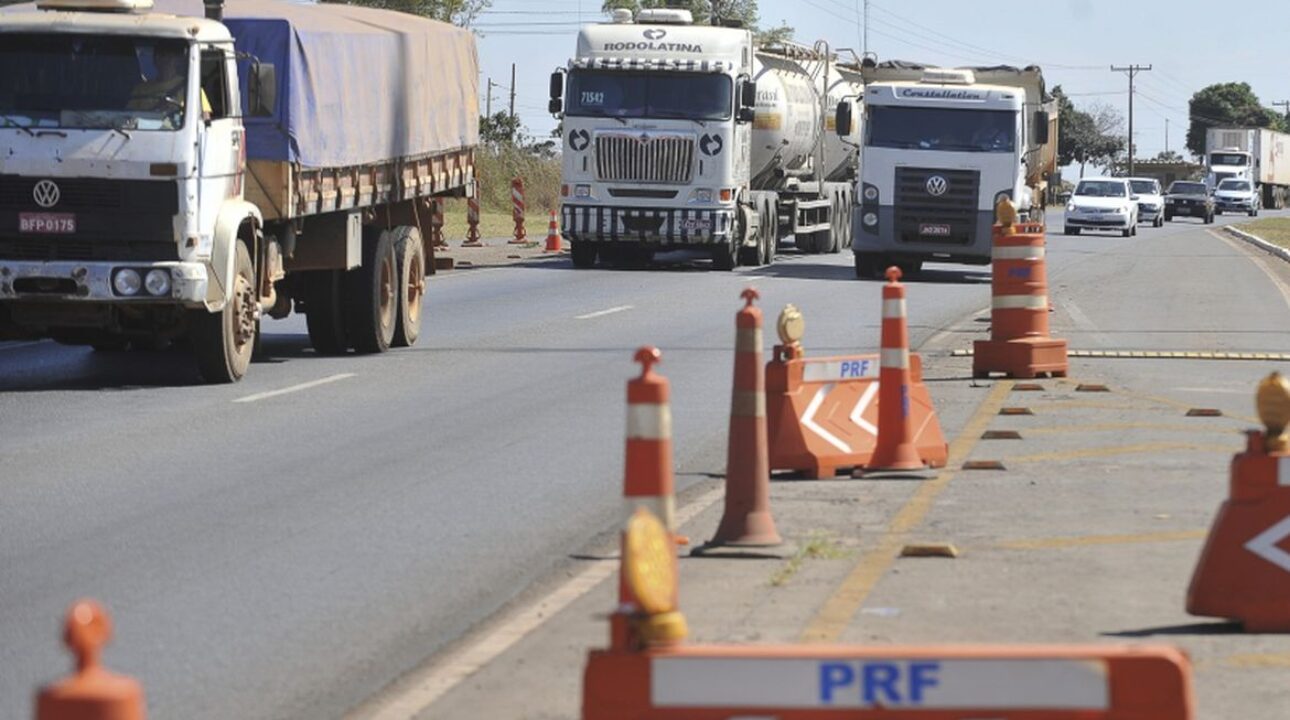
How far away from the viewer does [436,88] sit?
23.9m

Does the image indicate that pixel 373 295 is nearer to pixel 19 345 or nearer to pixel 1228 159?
pixel 19 345

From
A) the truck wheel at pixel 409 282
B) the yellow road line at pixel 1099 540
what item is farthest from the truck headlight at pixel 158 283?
the yellow road line at pixel 1099 540

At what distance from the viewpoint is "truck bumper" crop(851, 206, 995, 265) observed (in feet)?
115

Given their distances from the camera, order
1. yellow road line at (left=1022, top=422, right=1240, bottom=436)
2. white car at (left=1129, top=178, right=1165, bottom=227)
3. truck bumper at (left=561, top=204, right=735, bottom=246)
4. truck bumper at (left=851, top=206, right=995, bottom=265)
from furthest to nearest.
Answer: white car at (left=1129, top=178, right=1165, bottom=227)
truck bumper at (left=561, top=204, right=735, bottom=246)
truck bumper at (left=851, top=206, right=995, bottom=265)
yellow road line at (left=1022, top=422, right=1240, bottom=436)

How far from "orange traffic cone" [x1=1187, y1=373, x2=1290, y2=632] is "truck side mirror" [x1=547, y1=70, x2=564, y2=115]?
2854 cm

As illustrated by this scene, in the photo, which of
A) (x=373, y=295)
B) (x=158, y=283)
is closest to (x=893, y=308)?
(x=158, y=283)

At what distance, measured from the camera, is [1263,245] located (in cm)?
5356

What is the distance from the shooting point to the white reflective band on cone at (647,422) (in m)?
6.53

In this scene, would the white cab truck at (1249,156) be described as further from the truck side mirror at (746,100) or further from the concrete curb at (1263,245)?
the truck side mirror at (746,100)

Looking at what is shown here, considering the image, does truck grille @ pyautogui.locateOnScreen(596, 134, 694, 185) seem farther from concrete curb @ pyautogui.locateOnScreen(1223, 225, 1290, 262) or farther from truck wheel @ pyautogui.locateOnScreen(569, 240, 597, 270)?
concrete curb @ pyautogui.locateOnScreen(1223, 225, 1290, 262)

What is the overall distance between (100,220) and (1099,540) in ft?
29.4

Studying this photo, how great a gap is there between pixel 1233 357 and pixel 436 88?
8432 millimetres

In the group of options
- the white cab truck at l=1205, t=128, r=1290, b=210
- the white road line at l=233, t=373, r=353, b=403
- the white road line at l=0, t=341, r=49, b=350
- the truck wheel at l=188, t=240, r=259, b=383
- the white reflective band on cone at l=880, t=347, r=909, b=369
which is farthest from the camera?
the white cab truck at l=1205, t=128, r=1290, b=210

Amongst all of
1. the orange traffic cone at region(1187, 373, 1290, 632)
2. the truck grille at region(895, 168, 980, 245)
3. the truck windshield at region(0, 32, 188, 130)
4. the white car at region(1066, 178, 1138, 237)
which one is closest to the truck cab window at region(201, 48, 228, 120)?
the truck windshield at region(0, 32, 188, 130)
